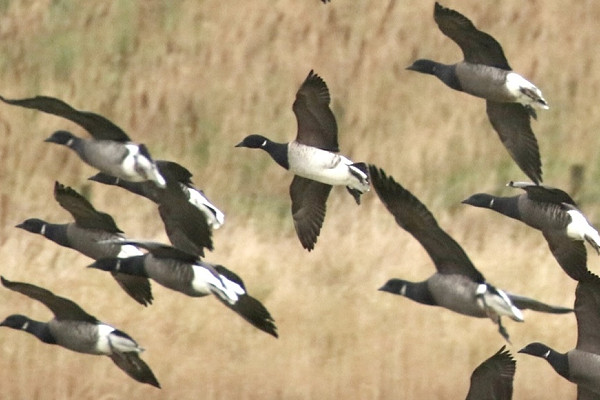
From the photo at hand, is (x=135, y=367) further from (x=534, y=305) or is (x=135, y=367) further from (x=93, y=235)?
(x=534, y=305)

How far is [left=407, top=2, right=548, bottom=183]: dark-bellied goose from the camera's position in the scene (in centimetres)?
2344

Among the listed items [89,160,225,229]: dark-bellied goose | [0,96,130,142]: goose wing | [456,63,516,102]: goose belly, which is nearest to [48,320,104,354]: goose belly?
[89,160,225,229]: dark-bellied goose

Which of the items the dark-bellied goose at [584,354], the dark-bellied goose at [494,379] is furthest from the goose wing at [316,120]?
the dark-bellied goose at [584,354]

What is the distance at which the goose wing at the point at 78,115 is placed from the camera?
22109 millimetres

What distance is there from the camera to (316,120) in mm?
23859

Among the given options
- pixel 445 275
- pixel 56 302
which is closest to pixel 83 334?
pixel 56 302

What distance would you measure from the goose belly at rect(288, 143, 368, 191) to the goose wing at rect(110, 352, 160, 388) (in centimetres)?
208

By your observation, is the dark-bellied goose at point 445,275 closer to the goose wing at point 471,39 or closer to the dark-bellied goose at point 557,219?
the dark-bellied goose at point 557,219

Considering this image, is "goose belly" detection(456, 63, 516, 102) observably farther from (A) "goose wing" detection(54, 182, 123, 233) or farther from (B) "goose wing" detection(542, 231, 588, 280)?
(A) "goose wing" detection(54, 182, 123, 233)

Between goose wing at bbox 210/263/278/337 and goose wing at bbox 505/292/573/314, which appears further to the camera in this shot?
goose wing at bbox 505/292/573/314

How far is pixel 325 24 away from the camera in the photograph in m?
30.9

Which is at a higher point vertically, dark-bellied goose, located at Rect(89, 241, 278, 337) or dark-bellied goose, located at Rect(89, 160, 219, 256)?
dark-bellied goose, located at Rect(89, 160, 219, 256)

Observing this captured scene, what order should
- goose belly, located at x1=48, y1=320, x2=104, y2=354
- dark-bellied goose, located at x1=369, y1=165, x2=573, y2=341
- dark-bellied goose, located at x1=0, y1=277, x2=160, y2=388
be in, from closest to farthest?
1. dark-bellied goose, located at x1=369, y1=165, x2=573, y2=341
2. dark-bellied goose, located at x1=0, y1=277, x2=160, y2=388
3. goose belly, located at x1=48, y1=320, x2=104, y2=354

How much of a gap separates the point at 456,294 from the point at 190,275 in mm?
2174
